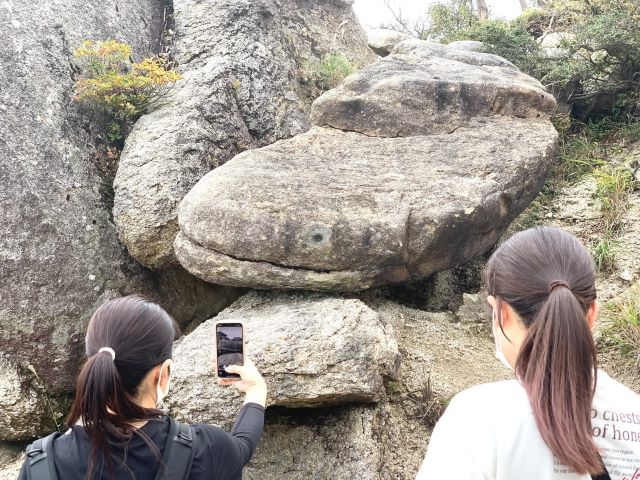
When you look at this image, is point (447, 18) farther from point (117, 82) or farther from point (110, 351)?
point (110, 351)

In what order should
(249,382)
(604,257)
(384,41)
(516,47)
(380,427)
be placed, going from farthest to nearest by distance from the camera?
(384,41) → (516,47) → (604,257) → (380,427) → (249,382)

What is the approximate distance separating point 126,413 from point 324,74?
6843 millimetres

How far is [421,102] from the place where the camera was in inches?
258

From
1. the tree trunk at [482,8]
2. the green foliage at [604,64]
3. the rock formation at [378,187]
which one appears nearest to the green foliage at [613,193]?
the rock formation at [378,187]

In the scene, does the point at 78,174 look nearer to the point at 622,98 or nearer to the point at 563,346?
the point at 563,346

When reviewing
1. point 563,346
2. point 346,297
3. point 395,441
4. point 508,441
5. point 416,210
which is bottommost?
point 395,441

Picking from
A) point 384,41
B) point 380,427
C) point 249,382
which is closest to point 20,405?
point 380,427

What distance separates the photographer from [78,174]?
20.2ft

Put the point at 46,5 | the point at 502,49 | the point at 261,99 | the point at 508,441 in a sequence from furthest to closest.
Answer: the point at 502,49 → the point at 261,99 → the point at 46,5 → the point at 508,441

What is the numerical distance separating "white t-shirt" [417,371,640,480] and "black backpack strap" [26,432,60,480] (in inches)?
49.9

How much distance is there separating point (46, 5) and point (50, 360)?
388cm

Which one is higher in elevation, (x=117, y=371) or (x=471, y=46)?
(x=117, y=371)

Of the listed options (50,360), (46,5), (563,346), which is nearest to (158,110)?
(46,5)

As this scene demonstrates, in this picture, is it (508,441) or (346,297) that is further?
(346,297)
